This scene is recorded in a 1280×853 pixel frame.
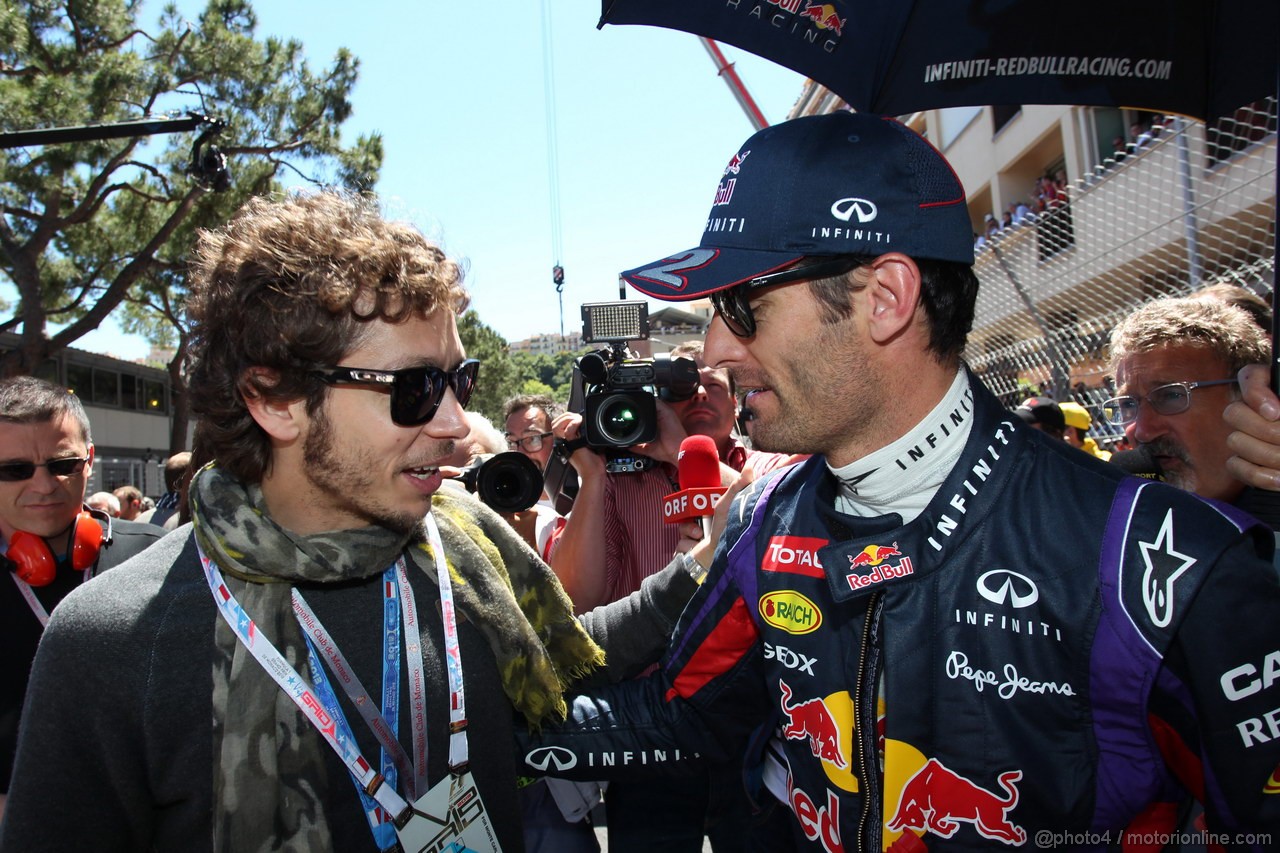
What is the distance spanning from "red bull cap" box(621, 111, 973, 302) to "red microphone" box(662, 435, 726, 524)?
747 millimetres

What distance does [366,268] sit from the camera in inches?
67.8

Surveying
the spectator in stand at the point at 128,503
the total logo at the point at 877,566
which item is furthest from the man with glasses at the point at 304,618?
the spectator in stand at the point at 128,503

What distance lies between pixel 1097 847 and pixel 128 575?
181cm

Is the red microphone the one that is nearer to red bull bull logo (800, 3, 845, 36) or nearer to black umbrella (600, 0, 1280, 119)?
black umbrella (600, 0, 1280, 119)

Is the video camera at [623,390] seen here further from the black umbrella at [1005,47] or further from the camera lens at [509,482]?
the black umbrella at [1005,47]

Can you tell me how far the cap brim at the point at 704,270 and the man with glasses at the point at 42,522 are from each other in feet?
7.89

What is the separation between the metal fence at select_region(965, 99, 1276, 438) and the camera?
4.98 m

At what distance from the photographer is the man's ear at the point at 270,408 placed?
172cm

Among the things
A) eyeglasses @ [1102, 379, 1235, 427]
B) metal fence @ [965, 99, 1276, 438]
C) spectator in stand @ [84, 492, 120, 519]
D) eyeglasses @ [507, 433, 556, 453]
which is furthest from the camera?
spectator in stand @ [84, 492, 120, 519]

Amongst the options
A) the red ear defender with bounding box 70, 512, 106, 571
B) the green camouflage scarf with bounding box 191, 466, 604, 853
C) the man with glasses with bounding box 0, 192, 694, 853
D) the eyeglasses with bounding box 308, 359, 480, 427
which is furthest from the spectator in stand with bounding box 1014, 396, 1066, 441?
the red ear defender with bounding box 70, 512, 106, 571

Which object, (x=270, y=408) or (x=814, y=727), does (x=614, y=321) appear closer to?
(x=270, y=408)

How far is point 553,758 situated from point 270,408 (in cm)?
99

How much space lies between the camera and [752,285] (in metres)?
1.75

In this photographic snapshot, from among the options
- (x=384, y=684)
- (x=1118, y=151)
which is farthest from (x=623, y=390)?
(x=1118, y=151)
